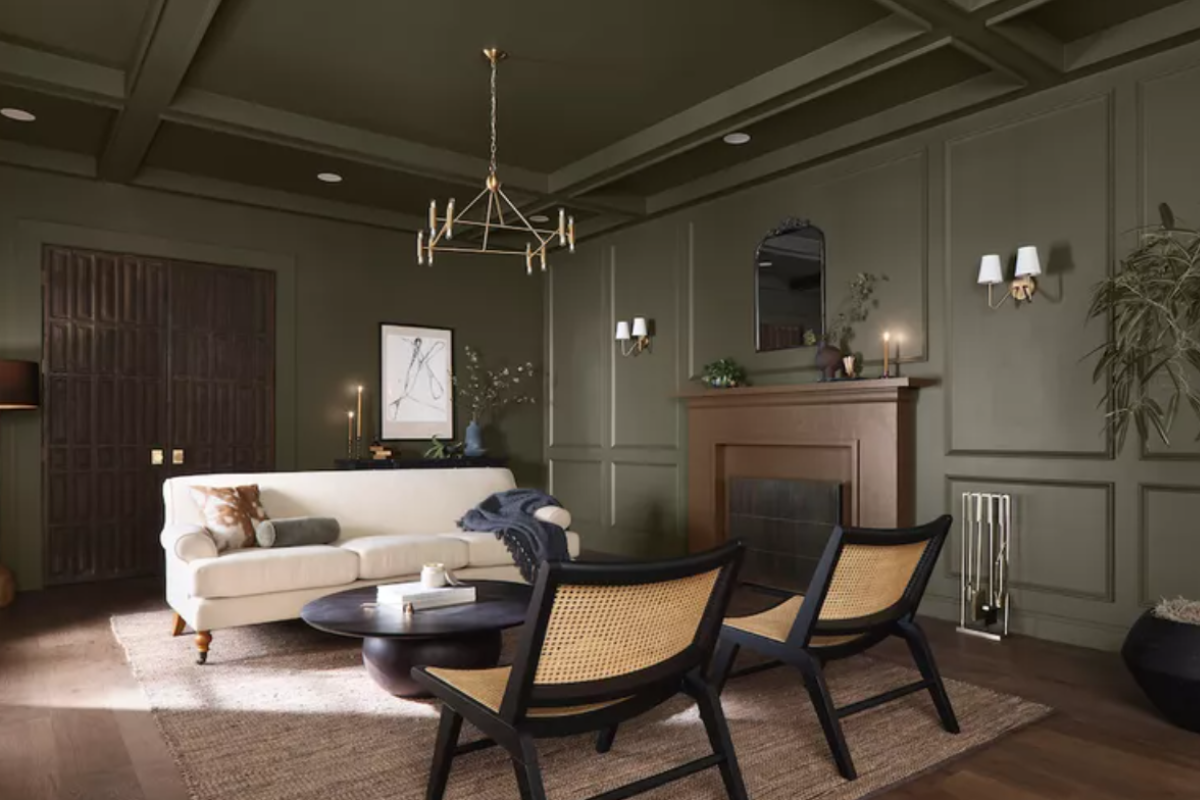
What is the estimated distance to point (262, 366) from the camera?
631 centimetres

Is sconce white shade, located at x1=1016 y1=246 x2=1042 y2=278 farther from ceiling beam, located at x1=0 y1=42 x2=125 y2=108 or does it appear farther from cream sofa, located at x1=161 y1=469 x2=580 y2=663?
ceiling beam, located at x1=0 y1=42 x2=125 y2=108

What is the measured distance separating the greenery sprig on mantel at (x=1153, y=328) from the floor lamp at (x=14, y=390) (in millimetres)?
5641

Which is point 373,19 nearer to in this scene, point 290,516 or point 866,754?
point 290,516

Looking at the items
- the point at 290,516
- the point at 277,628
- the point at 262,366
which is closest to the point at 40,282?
the point at 262,366

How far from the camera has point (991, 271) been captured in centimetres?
425

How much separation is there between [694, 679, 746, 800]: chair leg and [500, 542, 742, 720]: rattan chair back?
11cm

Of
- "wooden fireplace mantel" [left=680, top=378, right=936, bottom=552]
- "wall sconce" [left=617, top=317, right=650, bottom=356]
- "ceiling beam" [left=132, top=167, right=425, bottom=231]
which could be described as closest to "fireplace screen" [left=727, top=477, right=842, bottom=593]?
"wooden fireplace mantel" [left=680, top=378, right=936, bottom=552]

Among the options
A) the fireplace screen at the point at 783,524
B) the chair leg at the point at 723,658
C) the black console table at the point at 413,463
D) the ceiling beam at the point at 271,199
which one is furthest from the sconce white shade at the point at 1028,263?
the ceiling beam at the point at 271,199

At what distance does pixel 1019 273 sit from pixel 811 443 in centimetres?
155

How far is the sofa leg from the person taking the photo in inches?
143

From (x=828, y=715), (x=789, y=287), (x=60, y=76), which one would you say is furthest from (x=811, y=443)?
(x=60, y=76)

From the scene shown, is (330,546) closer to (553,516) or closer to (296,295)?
(553,516)

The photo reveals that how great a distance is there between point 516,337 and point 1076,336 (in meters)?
4.77

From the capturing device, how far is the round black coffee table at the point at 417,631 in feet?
9.58
